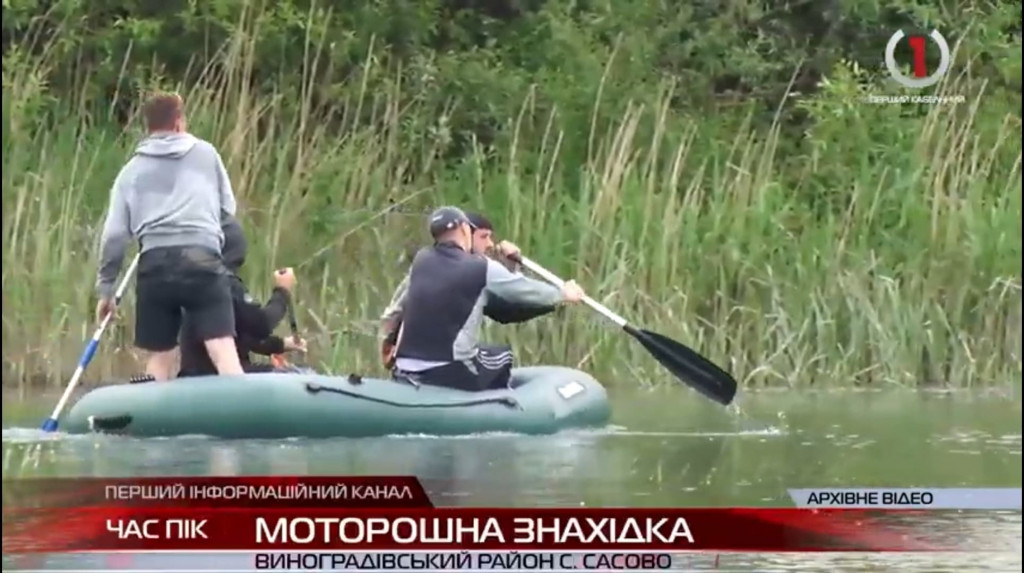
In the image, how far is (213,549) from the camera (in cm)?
748

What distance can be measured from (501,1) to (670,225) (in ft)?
3.52

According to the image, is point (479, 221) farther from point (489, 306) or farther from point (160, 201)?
point (160, 201)

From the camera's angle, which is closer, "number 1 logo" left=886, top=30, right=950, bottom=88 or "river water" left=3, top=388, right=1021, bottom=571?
"river water" left=3, top=388, right=1021, bottom=571

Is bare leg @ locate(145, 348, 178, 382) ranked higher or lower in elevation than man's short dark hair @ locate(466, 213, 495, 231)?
lower

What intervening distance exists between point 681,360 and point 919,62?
1.30 metres

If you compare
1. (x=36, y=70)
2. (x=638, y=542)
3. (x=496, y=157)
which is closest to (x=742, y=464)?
(x=638, y=542)

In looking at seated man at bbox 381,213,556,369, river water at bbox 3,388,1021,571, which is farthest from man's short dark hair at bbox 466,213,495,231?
river water at bbox 3,388,1021,571

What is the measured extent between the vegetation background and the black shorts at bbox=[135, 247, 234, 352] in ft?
0.28

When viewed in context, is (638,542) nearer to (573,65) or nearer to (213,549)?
(213,549)

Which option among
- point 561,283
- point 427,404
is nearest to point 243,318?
point 427,404

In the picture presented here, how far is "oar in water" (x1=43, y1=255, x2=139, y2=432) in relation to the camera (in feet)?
27.8

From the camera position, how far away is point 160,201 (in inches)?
336

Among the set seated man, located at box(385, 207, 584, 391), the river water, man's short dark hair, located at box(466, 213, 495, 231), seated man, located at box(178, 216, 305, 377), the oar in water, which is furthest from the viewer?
seated man, located at box(385, 207, 584, 391)

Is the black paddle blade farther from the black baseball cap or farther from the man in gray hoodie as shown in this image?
the man in gray hoodie
